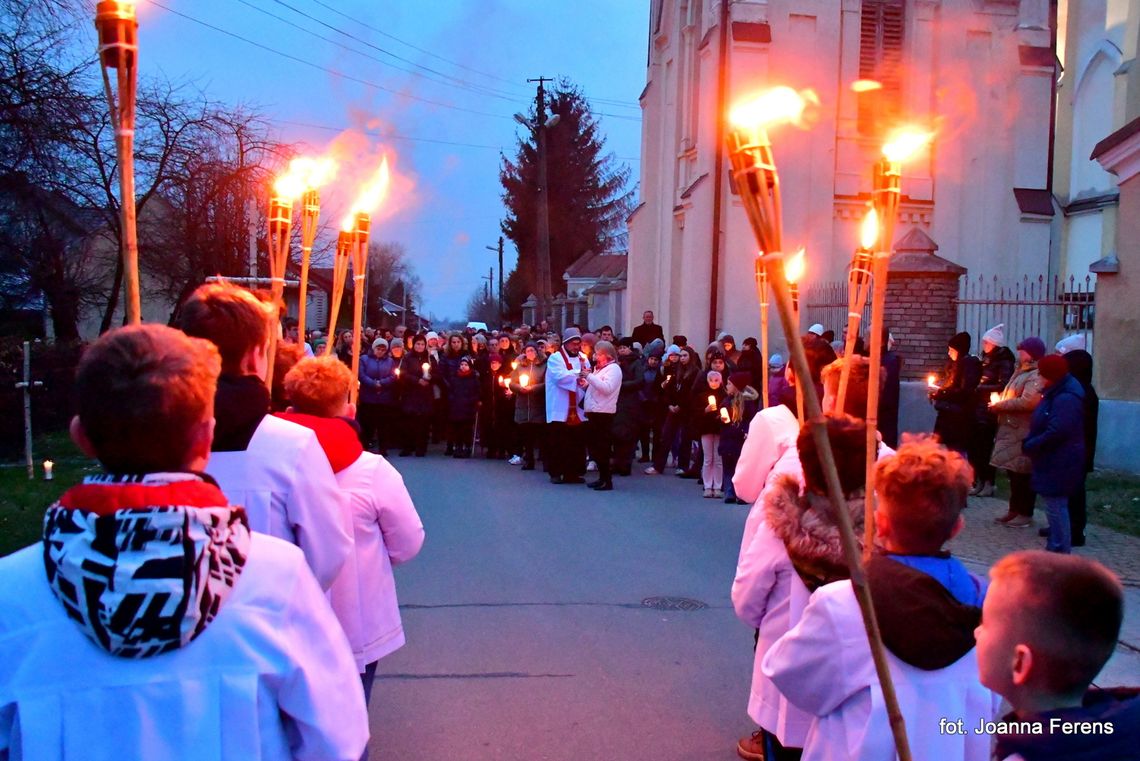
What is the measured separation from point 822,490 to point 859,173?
2003cm

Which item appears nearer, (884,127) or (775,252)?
(775,252)

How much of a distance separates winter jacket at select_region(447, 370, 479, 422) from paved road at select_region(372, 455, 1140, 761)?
514 centimetres

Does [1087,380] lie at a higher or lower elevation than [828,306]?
lower

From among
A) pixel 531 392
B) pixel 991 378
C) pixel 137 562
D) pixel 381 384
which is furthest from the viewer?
pixel 381 384

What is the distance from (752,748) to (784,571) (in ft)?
5.37

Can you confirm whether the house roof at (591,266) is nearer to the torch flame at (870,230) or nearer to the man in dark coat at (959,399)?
the man in dark coat at (959,399)

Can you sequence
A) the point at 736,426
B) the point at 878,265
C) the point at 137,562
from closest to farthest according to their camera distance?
the point at 137,562 < the point at 878,265 < the point at 736,426

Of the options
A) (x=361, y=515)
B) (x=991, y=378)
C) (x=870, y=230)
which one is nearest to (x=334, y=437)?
(x=361, y=515)

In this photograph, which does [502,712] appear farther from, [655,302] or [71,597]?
[655,302]

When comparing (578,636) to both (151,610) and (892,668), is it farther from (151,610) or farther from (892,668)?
(151,610)

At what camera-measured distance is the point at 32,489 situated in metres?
11.6

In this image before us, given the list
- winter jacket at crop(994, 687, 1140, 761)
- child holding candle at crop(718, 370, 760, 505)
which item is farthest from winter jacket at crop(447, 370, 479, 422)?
winter jacket at crop(994, 687, 1140, 761)

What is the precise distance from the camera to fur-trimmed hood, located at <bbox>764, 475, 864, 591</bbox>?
336 cm

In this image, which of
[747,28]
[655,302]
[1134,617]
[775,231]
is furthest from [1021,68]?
[775,231]
